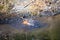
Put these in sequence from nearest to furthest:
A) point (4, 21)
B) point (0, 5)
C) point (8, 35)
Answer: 1. point (8, 35)
2. point (4, 21)
3. point (0, 5)

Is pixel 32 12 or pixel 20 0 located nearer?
pixel 32 12

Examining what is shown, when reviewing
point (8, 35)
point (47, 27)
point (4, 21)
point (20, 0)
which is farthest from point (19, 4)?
point (8, 35)

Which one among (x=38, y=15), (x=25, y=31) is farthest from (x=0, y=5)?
(x=25, y=31)

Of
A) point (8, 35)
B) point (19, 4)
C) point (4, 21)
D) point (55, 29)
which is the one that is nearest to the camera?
point (8, 35)

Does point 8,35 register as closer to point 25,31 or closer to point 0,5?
point 25,31

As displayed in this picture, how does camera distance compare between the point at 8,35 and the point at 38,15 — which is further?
the point at 38,15

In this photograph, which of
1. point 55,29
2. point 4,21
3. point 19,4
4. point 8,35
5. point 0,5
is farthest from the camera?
point 19,4

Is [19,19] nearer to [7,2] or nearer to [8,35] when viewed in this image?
[7,2]

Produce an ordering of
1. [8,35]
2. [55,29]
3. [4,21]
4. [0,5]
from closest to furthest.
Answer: [8,35] < [55,29] < [4,21] < [0,5]

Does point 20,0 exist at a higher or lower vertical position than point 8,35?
higher
